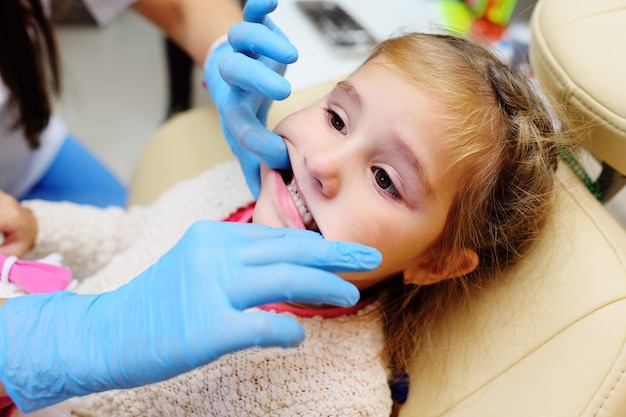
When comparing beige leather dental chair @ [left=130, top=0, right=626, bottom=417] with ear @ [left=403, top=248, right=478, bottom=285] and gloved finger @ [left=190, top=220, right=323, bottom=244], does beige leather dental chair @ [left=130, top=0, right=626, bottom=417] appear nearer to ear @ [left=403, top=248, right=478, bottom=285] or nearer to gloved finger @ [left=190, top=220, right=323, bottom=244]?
ear @ [left=403, top=248, right=478, bottom=285]

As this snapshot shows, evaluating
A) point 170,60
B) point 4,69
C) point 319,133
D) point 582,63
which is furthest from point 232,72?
point 170,60

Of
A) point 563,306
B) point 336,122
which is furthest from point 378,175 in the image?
point 563,306

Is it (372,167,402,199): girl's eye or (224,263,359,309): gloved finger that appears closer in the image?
(224,263,359,309): gloved finger

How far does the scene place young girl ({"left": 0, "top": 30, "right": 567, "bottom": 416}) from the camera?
77 centimetres

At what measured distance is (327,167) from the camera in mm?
743

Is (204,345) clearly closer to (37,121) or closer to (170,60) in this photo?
(37,121)

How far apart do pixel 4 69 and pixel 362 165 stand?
90cm

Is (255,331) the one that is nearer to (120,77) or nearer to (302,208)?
(302,208)

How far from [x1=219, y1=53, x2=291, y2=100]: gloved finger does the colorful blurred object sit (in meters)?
1.08

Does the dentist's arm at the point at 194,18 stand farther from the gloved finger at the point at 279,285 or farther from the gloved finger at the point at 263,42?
the gloved finger at the point at 279,285

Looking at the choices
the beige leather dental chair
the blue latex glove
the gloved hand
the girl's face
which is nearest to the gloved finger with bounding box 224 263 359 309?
the blue latex glove

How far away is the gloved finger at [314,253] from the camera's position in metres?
0.64

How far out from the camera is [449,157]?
30.2 inches

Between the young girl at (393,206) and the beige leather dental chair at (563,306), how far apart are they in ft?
0.14
